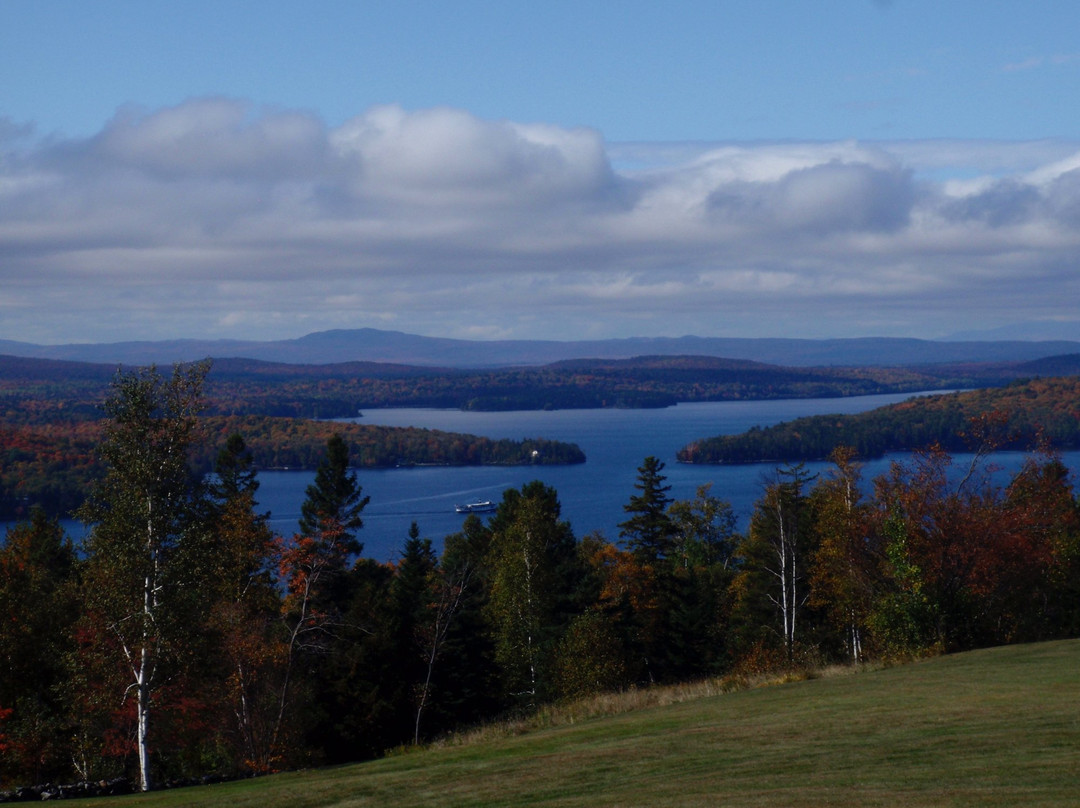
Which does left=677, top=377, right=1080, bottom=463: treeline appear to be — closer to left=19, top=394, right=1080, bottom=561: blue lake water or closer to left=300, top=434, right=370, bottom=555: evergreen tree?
left=19, top=394, right=1080, bottom=561: blue lake water

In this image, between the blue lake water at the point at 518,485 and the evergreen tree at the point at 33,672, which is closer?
the evergreen tree at the point at 33,672

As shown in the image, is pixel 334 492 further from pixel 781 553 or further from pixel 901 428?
pixel 901 428

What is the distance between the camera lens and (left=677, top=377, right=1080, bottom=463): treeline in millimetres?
130500

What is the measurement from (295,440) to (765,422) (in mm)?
95804

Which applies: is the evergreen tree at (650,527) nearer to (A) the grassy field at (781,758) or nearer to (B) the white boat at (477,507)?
(A) the grassy field at (781,758)

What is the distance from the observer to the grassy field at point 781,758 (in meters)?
9.33

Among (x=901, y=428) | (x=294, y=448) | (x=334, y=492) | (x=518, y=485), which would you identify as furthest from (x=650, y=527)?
(x=294, y=448)

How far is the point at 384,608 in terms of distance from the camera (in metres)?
32.3

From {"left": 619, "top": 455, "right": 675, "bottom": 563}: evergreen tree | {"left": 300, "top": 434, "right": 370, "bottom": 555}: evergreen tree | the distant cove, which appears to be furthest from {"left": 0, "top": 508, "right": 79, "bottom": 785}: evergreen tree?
the distant cove

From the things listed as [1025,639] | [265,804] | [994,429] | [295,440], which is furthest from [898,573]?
[295,440]

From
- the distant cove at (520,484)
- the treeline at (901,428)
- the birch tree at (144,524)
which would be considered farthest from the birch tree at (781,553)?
the treeline at (901,428)

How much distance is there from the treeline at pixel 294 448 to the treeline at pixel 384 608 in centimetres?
6571

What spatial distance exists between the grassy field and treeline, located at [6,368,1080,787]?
21.4 feet

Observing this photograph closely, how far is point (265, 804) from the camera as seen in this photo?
12164 mm
